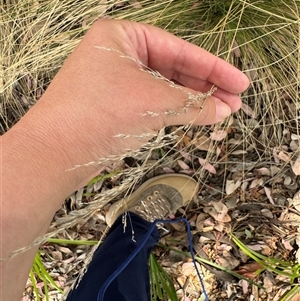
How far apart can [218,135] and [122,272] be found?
19.8 inches

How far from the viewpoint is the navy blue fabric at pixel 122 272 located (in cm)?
118

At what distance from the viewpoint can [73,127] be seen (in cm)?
81

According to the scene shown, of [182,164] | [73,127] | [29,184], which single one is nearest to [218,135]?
[182,164]

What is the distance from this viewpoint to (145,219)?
1391mm

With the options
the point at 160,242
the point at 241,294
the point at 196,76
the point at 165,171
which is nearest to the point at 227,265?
the point at 241,294

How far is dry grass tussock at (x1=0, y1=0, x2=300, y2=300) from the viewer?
1121 mm

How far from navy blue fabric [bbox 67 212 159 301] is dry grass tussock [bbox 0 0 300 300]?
Answer: 6.0 inches

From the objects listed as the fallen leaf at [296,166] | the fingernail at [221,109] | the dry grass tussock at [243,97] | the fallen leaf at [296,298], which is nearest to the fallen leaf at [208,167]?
the dry grass tussock at [243,97]

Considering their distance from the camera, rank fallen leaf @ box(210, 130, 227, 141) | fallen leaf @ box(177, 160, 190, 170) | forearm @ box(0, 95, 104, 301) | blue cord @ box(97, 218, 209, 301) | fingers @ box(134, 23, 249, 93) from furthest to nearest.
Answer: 1. fallen leaf @ box(177, 160, 190, 170)
2. fallen leaf @ box(210, 130, 227, 141)
3. blue cord @ box(97, 218, 209, 301)
4. fingers @ box(134, 23, 249, 93)
5. forearm @ box(0, 95, 104, 301)

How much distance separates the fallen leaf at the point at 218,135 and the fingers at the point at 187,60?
268mm

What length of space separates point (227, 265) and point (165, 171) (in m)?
0.37

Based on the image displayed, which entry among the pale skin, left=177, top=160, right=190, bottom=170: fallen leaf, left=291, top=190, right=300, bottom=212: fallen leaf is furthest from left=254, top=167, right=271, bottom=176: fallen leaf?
the pale skin

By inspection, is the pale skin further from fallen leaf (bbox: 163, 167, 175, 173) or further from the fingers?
A: fallen leaf (bbox: 163, 167, 175, 173)

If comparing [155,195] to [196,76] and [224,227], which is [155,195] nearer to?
[224,227]
